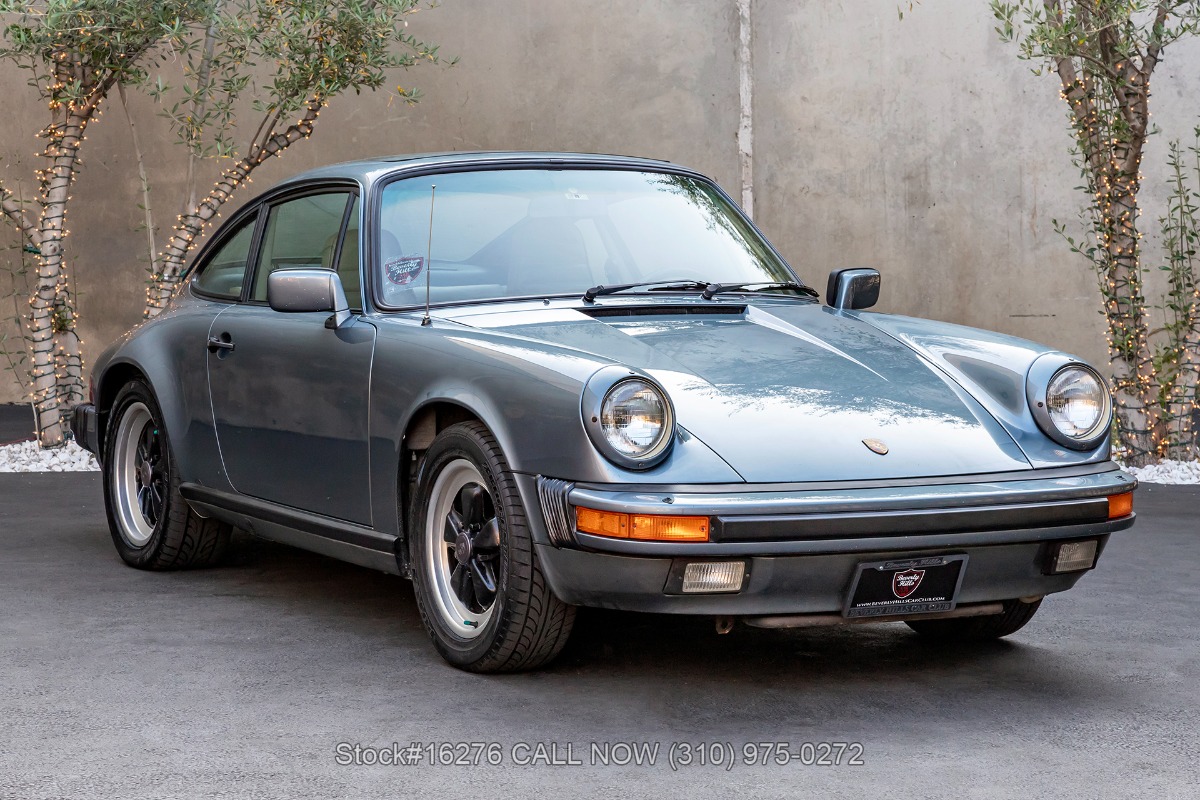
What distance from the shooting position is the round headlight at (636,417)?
351 cm

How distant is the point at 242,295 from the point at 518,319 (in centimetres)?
147

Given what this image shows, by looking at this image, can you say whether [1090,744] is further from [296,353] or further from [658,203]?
Result: [296,353]

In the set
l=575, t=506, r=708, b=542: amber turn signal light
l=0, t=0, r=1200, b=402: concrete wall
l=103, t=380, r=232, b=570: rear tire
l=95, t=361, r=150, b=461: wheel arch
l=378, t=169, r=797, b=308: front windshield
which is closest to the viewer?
l=575, t=506, r=708, b=542: amber turn signal light

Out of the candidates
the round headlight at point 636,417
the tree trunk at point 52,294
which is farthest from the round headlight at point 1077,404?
the tree trunk at point 52,294

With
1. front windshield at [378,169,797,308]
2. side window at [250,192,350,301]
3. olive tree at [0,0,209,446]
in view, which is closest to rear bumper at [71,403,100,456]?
side window at [250,192,350,301]

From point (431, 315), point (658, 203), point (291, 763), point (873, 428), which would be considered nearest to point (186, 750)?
point (291, 763)

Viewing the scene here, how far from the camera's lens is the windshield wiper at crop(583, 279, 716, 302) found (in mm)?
4387

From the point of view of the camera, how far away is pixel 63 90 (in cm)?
872

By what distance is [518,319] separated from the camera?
165 inches

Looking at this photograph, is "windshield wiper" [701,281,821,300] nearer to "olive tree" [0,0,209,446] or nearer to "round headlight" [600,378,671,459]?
"round headlight" [600,378,671,459]

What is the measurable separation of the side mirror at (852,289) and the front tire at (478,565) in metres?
1.53

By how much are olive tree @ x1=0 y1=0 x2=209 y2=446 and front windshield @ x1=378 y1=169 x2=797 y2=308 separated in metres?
4.30

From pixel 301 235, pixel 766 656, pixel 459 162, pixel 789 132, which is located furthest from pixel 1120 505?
pixel 789 132

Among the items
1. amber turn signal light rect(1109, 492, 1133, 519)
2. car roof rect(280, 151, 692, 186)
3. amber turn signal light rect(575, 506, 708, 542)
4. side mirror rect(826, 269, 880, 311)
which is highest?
car roof rect(280, 151, 692, 186)
